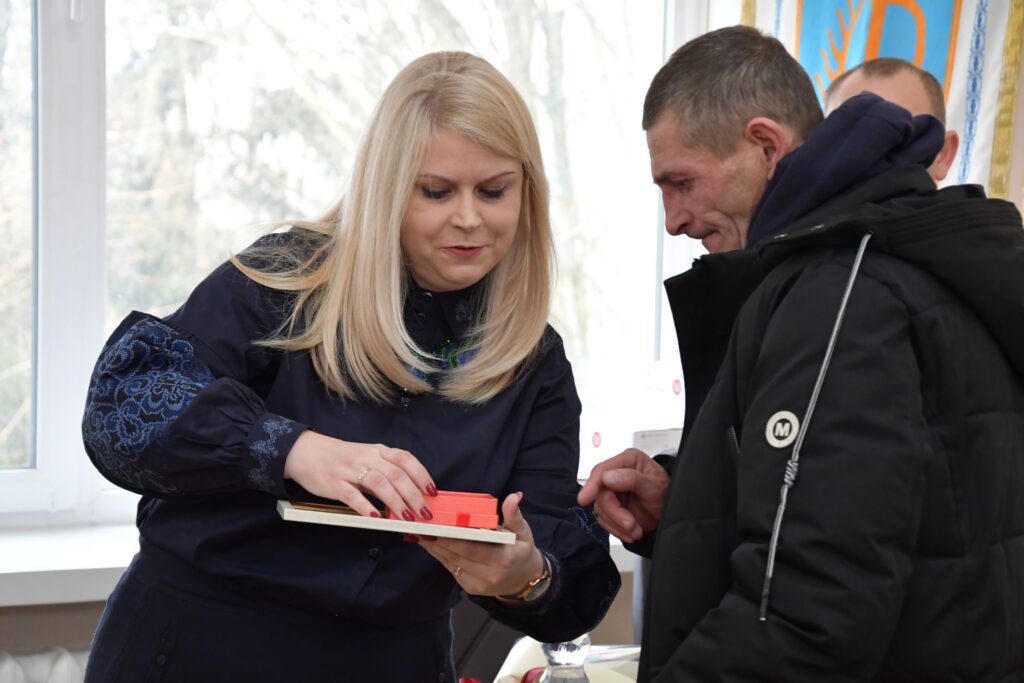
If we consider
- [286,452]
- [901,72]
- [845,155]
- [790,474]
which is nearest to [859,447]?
[790,474]

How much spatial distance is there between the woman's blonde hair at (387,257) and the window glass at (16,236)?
1593 millimetres

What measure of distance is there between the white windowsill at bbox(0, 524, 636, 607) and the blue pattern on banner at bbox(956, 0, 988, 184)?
2544 mm

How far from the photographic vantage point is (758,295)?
1.35m

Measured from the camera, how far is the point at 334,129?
3.36 meters

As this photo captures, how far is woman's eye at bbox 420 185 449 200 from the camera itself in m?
1.76

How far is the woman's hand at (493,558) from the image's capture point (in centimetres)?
154

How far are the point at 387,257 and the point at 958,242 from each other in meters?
0.84

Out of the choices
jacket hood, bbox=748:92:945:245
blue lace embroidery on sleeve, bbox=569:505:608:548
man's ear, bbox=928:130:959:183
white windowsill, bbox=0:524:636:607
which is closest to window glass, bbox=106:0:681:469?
white windowsill, bbox=0:524:636:607

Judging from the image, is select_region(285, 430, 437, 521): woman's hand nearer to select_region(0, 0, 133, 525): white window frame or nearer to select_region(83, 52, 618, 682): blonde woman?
select_region(83, 52, 618, 682): blonde woman

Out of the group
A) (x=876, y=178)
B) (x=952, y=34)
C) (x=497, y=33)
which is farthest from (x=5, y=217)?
(x=952, y=34)

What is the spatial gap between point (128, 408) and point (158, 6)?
1919 millimetres

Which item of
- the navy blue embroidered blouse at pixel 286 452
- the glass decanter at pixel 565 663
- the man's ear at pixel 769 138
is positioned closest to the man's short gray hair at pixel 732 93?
the man's ear at pixel 769 138

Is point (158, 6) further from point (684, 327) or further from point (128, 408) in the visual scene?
point (684, 327)

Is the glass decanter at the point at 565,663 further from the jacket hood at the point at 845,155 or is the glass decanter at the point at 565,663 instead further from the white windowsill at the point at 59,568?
the white windowsill at the point at 59,568
